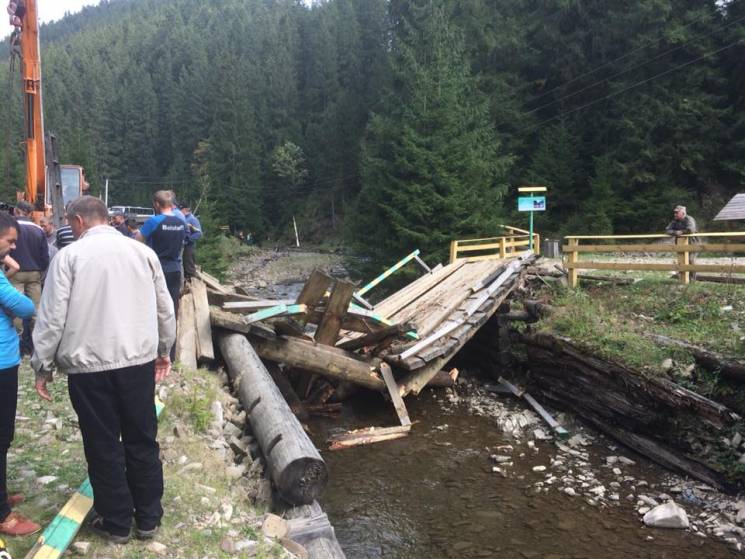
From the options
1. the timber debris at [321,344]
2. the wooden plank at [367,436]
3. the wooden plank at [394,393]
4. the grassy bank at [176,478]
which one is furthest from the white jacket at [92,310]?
the wooden plank at [394,393]

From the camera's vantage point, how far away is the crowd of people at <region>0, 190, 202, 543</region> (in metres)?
3.55

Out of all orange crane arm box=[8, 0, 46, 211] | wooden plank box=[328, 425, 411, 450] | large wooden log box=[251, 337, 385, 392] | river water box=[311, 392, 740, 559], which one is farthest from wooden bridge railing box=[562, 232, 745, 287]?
orange crane arm box=[8, 0, 46, 211]

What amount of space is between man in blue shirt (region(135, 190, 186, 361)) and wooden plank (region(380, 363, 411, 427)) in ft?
13.8

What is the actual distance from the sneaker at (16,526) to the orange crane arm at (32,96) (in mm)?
11551

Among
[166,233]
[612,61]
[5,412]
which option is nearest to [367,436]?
[166,233]

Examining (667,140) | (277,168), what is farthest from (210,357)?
(277,168)

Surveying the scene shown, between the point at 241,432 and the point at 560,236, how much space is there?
28090mm

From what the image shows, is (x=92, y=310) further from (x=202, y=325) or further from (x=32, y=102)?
(x=32, y=102)

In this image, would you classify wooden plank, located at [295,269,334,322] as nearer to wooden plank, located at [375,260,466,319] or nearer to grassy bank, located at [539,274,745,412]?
wooden plank, located at [375,260,466,319]

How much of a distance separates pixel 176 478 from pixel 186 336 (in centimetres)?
408

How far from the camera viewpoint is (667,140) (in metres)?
30.3

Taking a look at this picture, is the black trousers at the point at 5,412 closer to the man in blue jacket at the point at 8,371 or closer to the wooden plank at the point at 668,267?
the man in blue jacket at the point at 8,371

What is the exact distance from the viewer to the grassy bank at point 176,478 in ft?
13.3

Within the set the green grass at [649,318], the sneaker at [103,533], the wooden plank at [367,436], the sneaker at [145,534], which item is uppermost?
the green grass at [649,318]
